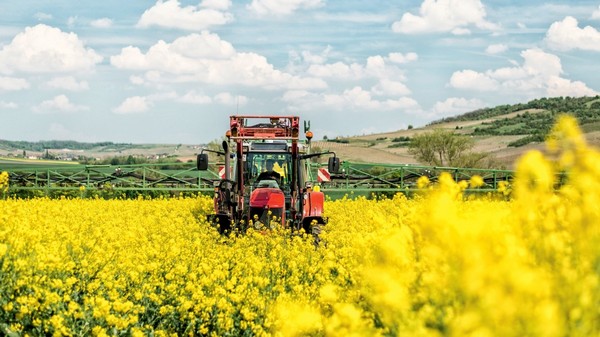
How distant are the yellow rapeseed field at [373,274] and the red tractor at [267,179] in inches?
39.9

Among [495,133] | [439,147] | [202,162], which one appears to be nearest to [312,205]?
[202,162]

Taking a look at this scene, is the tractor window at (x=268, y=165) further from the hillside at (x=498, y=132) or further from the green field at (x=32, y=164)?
the green field at (x=32, y=164)

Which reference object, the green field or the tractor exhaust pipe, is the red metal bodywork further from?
the green field

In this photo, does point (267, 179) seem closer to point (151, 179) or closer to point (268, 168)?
point (268, 168)

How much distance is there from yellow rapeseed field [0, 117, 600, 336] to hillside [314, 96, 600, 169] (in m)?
30.1

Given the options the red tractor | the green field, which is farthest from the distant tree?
the red tractor

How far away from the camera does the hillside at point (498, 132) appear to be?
48.1 metres

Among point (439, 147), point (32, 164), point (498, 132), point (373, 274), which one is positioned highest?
point (498, 132)

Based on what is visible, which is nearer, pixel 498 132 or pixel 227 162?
pixel 227 162

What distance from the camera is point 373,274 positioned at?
10.8ft

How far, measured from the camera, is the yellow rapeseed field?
280 centimetres

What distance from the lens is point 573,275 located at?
3.30 meters

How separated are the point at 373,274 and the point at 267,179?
11.9 m

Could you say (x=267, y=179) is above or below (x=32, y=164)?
above
